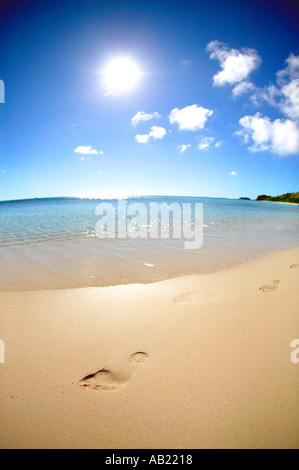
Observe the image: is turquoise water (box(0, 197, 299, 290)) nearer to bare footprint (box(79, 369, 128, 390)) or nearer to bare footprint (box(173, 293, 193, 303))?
bare footprint (box(173, 293, 193, 303))

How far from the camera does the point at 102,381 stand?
6.26 feet

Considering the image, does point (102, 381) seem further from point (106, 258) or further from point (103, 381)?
point (106, 258)

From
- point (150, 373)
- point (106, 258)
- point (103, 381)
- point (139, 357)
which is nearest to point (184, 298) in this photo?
point (139, 357)

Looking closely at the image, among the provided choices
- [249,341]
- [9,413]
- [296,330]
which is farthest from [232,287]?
[9,413]

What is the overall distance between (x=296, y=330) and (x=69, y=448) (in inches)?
111

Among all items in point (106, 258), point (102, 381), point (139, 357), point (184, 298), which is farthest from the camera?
point (106, 258)

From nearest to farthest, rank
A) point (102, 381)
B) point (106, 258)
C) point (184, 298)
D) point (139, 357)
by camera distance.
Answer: point (102, 381) → point (139, 357) → point (184, 298) → point (106, 258)

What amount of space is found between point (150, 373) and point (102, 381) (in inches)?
19.3

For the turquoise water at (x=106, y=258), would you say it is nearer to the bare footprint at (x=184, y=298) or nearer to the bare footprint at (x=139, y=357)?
the bare footprint at (x=184, y=298)

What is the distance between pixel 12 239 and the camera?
8492 millimetres

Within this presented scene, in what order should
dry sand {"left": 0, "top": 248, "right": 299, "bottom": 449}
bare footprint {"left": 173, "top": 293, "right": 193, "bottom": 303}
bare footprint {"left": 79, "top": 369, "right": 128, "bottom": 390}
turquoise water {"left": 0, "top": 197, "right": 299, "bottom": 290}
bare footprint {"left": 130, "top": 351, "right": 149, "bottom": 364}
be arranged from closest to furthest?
dry sand {"left": 0, "top": 248, "right": 299, "bottom": 449} → bare footprint {"left": 79, "top": 369, "right": 128, "bottom": 390} → bare footprint {"left": 130, "top": 351, "right": 149, "bottom": 364} → bare footprint {"left": 173, "top": 293, "right": 193, "bottom": 303} → turquoise water {"left": 0, "top": 197, "right": 299, "bottom": 290}

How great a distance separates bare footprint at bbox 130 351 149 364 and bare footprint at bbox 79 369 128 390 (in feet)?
0.75

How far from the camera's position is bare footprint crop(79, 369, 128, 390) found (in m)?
1.85

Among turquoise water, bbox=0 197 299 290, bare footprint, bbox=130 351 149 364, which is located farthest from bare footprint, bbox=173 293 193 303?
bare footprint, bbox=130 351 149 364
